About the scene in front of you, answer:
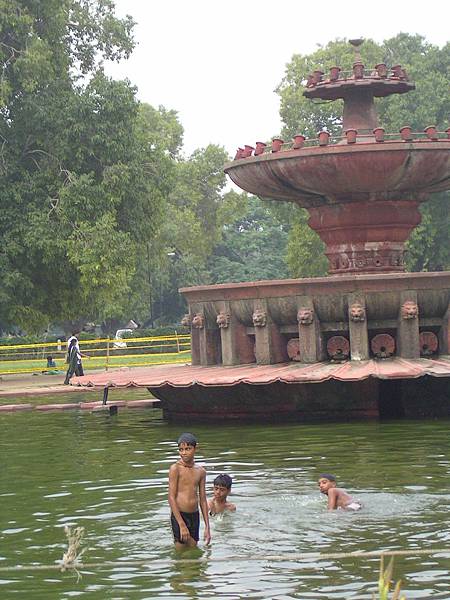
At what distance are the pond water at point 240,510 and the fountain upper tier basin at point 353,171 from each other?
4.52 m

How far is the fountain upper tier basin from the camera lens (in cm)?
2009

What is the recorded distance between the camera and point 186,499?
1018 centimetres

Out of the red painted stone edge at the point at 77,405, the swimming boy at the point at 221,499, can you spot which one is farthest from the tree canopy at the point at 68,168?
the swimming boy at the point at 221,499

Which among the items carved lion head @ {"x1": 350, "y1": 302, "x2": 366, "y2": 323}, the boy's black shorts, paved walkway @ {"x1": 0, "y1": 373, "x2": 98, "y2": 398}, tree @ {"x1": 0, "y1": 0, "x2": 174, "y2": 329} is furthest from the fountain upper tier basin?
tree @ {"x1": 0, "y1": 0, "x2": 174, "y2": 329}

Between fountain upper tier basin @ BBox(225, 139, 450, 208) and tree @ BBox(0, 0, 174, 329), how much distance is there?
44.9 feet

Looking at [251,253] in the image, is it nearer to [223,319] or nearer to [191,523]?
[223,319]

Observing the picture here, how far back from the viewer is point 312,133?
63.5m

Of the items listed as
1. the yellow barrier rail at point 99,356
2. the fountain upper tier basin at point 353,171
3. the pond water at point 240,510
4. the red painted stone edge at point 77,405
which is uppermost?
the fountain upper tier basin at point 353,171

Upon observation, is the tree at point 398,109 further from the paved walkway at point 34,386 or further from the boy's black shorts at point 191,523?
the boy's black shorts at point 191,523

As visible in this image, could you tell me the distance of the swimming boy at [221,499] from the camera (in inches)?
452

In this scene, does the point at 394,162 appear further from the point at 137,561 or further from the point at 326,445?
the point at 137,561

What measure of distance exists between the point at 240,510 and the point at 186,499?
165 cm

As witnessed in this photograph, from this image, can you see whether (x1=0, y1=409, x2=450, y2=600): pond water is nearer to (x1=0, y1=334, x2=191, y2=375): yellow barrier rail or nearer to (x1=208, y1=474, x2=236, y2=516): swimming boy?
(x1=208, y1=474, x2=236, y2=516): swimming boy

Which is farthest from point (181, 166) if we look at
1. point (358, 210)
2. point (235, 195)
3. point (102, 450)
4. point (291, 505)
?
point (291, 505)
